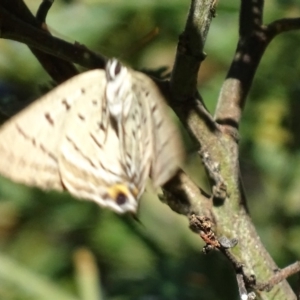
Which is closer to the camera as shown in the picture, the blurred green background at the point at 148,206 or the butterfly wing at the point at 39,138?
the butterfly wing at the point at 39,138

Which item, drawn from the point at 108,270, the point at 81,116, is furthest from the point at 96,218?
the point at 81,116

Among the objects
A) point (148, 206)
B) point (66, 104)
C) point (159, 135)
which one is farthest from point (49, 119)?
point (148, 206)

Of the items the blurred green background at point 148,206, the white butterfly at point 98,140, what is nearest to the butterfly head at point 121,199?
the white butterfly at point 98,140

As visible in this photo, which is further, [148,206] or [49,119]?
[148,206]

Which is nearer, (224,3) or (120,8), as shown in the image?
(224,3)

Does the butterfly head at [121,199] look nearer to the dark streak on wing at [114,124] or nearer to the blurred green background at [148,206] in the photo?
the dark streak on wing at [114,124]

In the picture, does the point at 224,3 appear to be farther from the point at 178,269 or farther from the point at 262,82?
the point at 178,269

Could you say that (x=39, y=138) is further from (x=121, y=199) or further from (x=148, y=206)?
(x=148, y=206)
